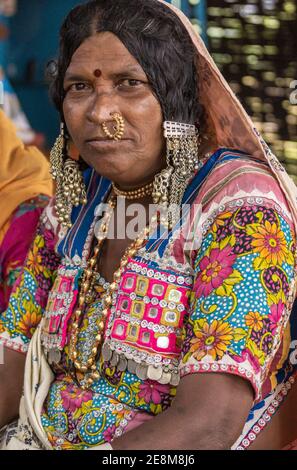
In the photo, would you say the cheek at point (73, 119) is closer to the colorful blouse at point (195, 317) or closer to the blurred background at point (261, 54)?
the colorful blouse at point (195, 317)

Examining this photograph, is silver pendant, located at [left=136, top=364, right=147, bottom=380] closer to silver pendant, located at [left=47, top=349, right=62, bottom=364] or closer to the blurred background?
silver pendant, located at [left=47, top=349, right=62, bottom=364]

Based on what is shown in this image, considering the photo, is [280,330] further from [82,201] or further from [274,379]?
[82,201]

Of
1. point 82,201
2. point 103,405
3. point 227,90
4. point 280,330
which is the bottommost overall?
point 103,405

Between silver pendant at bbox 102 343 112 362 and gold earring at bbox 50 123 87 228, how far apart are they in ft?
1.42

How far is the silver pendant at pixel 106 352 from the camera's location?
2014 mm

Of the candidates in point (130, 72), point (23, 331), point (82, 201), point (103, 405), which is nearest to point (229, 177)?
point (130, 72)

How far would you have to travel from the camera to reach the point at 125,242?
2189 mm

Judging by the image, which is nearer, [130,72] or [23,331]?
[130,72]

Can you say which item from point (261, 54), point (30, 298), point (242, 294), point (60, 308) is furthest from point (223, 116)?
point (261, 54)

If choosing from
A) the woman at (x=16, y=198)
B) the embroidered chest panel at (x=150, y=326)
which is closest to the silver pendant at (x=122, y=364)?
the embroidered chest panel at (x=150, y=326)

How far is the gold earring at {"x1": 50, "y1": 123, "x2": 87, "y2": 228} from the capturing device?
2.27 metres

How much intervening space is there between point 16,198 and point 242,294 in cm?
134

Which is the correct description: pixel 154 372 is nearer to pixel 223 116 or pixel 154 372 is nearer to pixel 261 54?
pixel 223 116

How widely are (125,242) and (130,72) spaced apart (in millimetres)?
467
